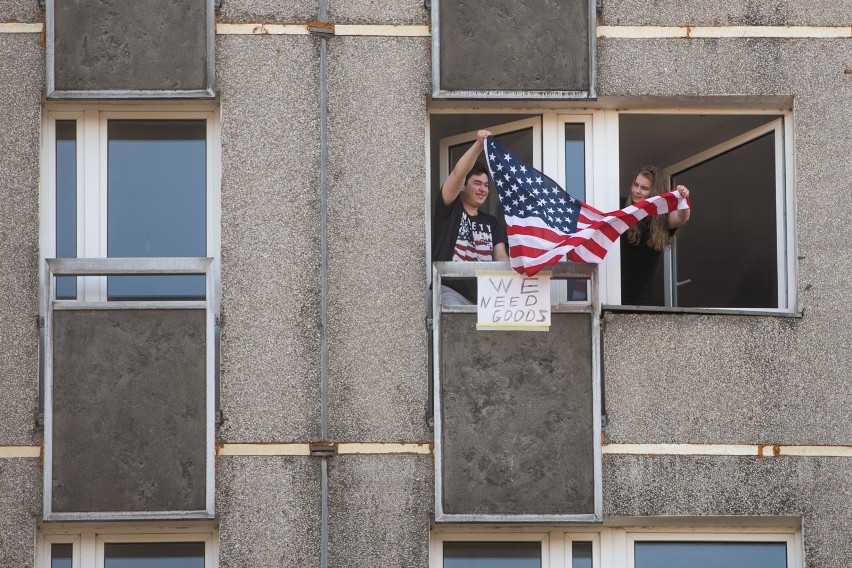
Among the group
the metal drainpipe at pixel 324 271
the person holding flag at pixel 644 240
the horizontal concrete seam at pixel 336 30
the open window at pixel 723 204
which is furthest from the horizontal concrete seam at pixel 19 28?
the person holding flag at pixel 644 240

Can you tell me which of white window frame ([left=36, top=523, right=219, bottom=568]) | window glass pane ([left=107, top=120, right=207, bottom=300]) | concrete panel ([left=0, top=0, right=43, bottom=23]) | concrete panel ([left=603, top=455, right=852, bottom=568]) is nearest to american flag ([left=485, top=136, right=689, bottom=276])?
concrete panel ([left=603, top=455, right=852, bottom=568])

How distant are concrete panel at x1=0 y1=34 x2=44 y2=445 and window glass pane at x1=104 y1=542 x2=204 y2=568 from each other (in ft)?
3.13

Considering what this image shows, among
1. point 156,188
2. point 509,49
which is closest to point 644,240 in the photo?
point 509,49

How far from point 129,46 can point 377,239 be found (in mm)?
2134

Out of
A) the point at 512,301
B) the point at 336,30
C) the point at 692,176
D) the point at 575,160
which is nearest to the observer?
the point at 512,301

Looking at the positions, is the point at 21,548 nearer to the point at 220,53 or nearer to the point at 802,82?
the point at 220,53

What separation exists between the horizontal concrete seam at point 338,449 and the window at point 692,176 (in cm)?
142

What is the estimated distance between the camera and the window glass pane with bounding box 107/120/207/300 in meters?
12.4

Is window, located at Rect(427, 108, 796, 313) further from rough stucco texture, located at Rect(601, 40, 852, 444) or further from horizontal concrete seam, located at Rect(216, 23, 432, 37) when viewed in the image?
horizontal concrete seam, located at Rect(216, 23, 432, 37)

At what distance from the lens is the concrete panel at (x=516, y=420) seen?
11836mm

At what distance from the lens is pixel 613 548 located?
12.1 m

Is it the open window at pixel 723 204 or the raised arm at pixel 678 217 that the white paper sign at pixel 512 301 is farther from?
the raised arm at pixel 678 217

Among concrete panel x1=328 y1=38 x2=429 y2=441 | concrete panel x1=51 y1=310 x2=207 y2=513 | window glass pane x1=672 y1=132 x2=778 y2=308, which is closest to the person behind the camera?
concrete panel x1=51 y1=310 x2=207 y2=513

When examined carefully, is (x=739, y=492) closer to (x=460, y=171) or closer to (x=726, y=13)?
(x=460, y=171)
